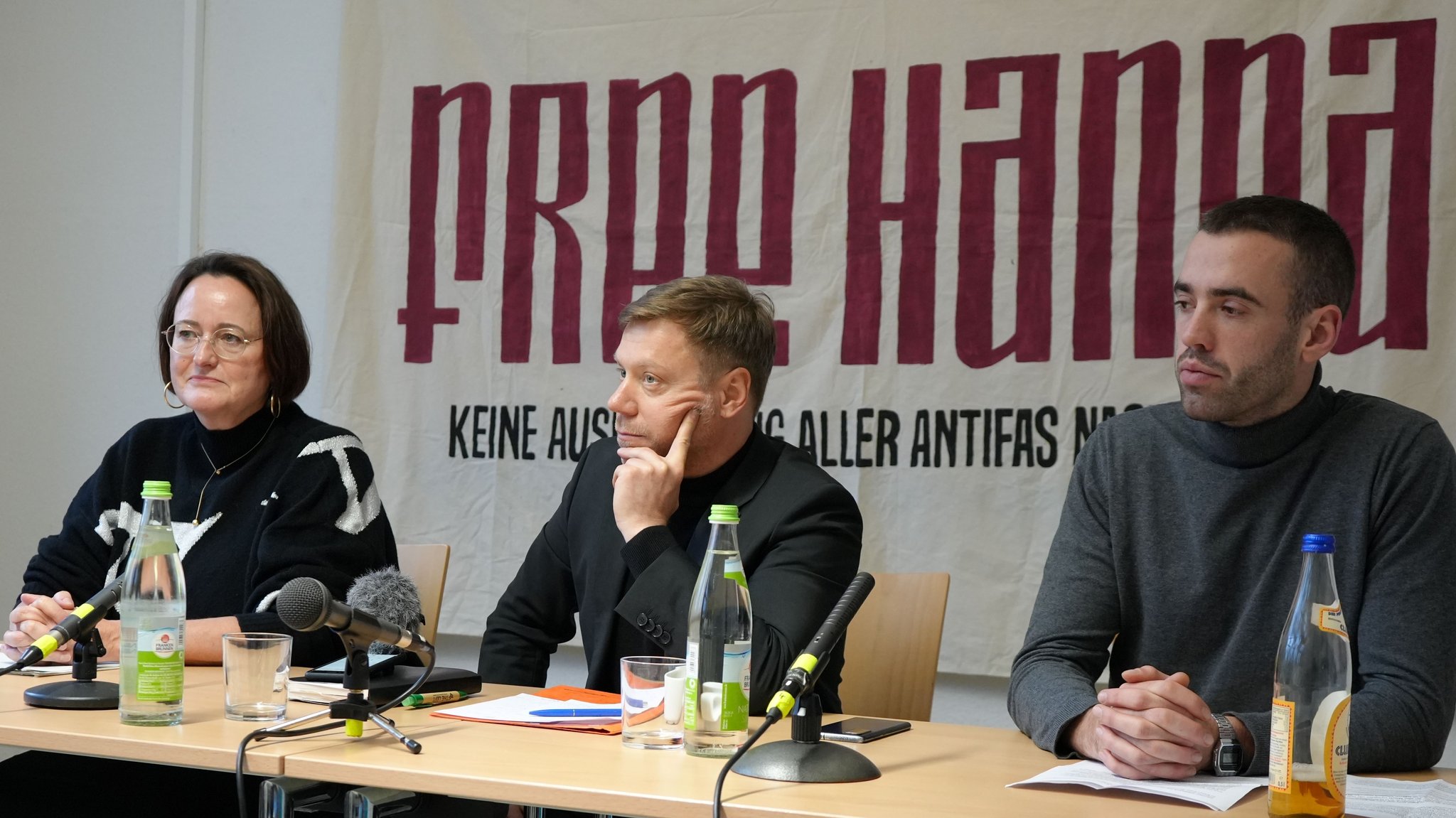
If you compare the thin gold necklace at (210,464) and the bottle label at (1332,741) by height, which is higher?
the thin gold necklace at (210,464)

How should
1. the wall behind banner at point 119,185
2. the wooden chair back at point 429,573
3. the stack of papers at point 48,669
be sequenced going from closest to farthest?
the stack of papers at point 48,669
the wooden chair back at point 429,573
the wall behind banner at point 119,185

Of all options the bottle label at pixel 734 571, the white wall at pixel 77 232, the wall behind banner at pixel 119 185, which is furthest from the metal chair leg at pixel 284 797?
the white wall at pixel 77 232

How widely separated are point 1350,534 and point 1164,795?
0.60 m

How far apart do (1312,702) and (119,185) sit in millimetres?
3594

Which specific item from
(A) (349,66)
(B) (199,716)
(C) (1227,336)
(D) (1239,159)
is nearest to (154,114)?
(A) (349,66)

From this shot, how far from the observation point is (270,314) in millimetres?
2467

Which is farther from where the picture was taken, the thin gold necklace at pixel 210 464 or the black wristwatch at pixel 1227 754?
the thin gold necklace at pixel 210 464

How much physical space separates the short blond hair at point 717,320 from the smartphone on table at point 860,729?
0.61 meters

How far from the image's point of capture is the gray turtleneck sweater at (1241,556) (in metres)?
1.64

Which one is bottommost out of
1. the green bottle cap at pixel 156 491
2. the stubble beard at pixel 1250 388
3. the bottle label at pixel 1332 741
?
the bottle label at pixel 1332 741

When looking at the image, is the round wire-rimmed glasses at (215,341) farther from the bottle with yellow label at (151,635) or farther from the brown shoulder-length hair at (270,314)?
the bottle with yellow label at (151,635)

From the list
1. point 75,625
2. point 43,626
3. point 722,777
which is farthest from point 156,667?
point 722,777

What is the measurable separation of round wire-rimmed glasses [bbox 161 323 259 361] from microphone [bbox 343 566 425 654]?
2.41ft

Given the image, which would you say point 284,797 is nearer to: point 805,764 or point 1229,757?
point 805,764
